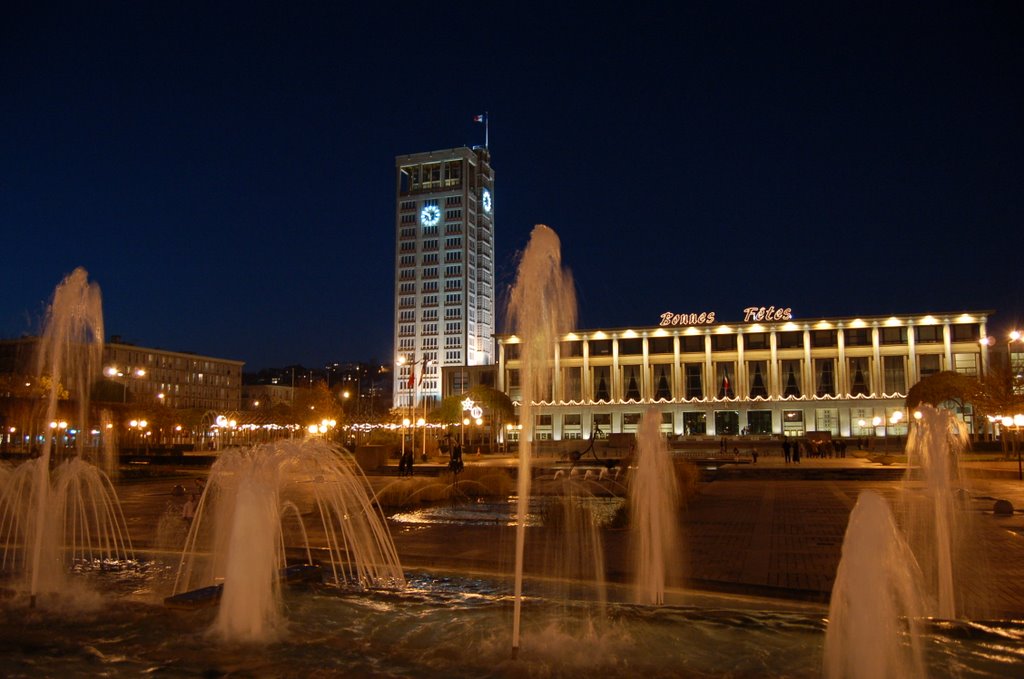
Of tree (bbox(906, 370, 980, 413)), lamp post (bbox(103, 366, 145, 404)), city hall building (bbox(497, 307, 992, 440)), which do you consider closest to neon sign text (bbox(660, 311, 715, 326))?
city hall building (bbox(497, 307, 992, 440))

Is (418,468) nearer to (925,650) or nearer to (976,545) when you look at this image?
(976,545)

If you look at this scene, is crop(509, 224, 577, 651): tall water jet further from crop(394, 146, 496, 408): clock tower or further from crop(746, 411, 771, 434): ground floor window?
crop(394, 146, 496, 408): clock tower

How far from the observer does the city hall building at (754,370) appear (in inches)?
3789

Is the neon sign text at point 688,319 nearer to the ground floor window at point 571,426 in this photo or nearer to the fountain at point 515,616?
the ground floor window at point 571,426

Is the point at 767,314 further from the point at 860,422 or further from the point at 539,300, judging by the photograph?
the point at 539,300

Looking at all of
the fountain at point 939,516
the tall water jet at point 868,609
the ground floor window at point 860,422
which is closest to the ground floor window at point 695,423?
the ground floor window at point 860,422

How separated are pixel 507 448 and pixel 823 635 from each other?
238 ft

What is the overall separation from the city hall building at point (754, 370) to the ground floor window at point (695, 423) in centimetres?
14

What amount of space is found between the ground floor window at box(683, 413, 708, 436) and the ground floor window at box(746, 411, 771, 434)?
5.53m

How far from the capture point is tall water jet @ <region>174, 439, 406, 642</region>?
8781 mm

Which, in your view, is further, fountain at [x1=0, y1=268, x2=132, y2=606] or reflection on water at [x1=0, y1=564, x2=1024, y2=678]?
fountain at [x1=0, y1=268, x2=132, y2=606]

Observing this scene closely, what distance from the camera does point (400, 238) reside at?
174500mm

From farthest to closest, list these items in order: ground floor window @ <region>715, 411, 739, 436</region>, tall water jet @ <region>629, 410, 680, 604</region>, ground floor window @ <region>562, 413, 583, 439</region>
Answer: ground floor window @ <region>562, 413, 583, 439</region> < ground floor window @ <region>715, 411, 739, 436</region> < tall water jet @ <region>629, 410, 680, 604</region>

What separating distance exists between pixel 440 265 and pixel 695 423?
→ 81.2 meters
